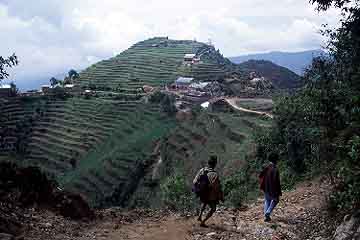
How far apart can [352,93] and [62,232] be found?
7.16 m

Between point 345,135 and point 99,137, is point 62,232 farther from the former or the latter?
point 99,137

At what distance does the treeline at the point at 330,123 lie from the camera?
802cm

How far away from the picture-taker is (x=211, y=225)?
33.7 ft

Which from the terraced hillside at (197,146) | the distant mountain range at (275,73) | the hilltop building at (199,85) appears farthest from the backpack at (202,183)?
the distant mountain range at (275,73)

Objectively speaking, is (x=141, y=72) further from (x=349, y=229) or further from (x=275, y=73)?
(x=349, y=229)

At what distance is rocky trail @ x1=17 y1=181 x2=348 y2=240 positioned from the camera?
9250 millimetres

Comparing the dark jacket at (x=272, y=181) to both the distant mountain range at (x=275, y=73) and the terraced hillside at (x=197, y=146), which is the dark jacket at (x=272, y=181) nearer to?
the terraced hillside at (x=197, y=146)

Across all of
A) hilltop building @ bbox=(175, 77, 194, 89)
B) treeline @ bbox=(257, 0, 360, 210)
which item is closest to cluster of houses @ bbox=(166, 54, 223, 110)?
hilltop building @ bbox=(175, 77, 194, 89)

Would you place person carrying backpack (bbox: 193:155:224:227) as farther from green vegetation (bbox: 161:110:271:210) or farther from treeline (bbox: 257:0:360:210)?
green vegetation (bbox: 161:110:271:210)

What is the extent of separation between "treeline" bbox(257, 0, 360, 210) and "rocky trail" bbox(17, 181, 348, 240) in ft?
2.55

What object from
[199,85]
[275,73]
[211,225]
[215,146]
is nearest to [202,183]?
[211,225]

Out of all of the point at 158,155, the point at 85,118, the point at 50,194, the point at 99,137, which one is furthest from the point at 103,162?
the point at 50,194

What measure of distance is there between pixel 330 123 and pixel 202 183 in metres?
3.53

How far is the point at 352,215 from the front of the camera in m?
7.30
